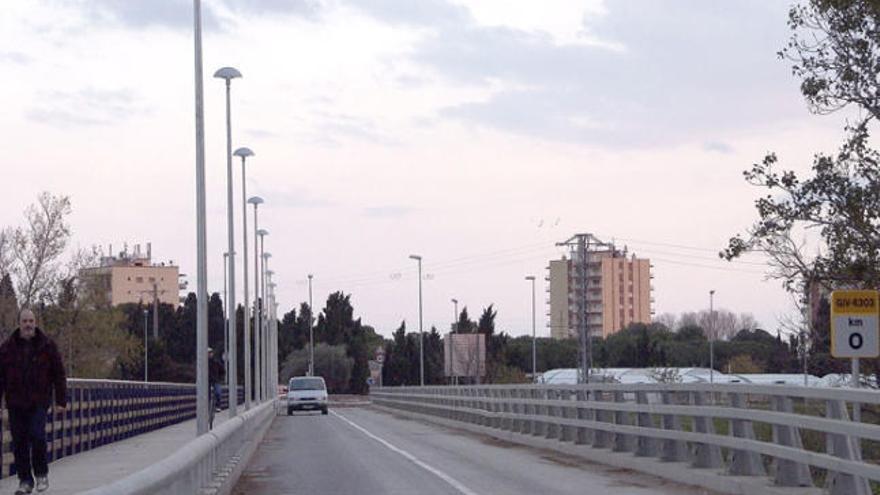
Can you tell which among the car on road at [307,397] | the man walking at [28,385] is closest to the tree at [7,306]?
the car on road at [307,397]

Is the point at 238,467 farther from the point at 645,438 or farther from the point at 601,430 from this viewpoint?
the point at 601,430

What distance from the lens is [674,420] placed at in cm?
2056

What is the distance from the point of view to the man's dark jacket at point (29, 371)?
15656 millimetres

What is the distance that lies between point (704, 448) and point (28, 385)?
852 cm

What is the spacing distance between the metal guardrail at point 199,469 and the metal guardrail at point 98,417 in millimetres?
2717

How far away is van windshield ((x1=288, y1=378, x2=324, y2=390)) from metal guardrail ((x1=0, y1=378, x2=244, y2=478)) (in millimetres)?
22469

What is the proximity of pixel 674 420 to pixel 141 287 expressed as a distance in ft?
549

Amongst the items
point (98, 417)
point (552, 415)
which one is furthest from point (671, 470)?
point (98, 417)

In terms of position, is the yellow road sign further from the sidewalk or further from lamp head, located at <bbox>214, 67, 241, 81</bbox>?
lamp head, located at <bbox>214, 67, 241, 81</bbox>

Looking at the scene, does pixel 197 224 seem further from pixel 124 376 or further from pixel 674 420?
pixel 124 376

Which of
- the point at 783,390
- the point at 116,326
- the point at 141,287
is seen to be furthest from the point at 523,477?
the point at 141,287

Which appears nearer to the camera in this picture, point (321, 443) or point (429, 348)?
point (321, 443)

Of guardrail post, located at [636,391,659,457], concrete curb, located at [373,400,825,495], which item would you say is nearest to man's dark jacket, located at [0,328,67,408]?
concrete curb, located at [373,400,825,495]

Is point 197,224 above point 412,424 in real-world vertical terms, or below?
above
